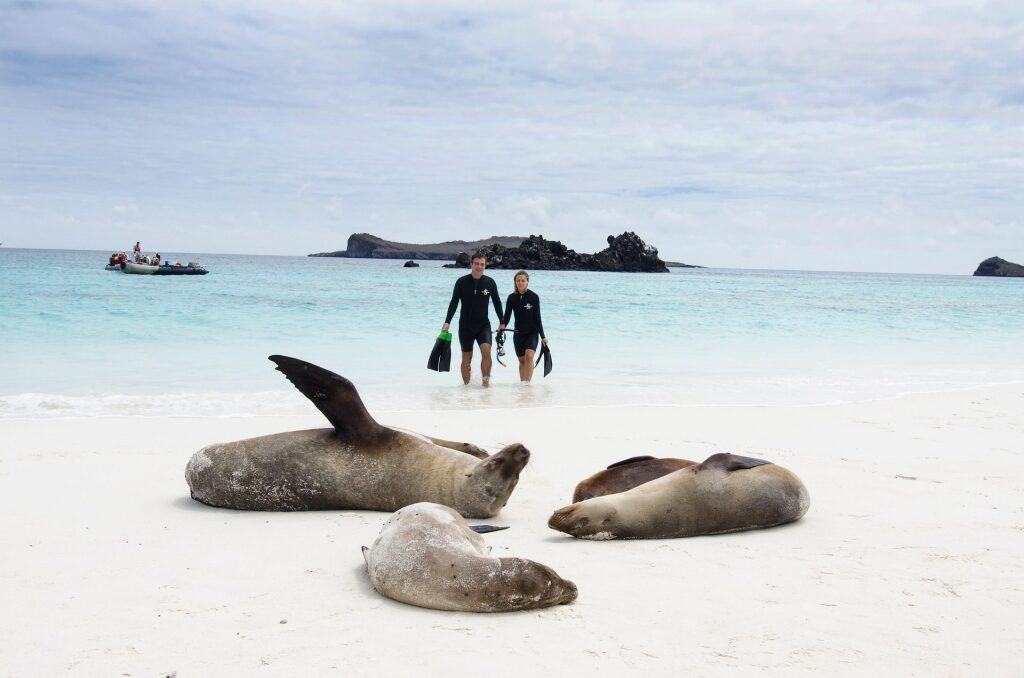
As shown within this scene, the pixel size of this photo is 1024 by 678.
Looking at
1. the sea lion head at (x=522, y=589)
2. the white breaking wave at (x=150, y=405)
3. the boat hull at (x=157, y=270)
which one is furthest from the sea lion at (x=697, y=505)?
the boat hull at (x=157, y=270)

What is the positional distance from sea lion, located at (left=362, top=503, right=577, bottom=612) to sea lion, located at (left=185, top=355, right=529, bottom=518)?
1201mm

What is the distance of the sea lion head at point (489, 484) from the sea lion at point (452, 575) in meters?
1.07

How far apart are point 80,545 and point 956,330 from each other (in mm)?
26730

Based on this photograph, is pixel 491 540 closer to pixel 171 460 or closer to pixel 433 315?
pixel 171 460

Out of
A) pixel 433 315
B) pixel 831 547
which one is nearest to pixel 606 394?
pixel 831 547

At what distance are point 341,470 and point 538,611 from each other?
2.03m

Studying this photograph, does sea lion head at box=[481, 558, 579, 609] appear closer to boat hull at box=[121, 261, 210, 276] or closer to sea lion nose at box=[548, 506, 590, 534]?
sea lion nose at box=[548, 506, 590, 534]

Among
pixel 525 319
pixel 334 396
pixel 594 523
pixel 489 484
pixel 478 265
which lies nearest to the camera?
pixel 594 523

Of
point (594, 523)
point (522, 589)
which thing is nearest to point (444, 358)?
point (594, 523)

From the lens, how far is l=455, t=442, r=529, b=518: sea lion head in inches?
202

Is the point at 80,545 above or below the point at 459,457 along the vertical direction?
below

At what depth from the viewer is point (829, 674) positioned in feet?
10.6

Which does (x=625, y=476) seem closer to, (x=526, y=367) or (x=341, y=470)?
(x=341, y=470)

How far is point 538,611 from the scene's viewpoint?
3.76 metres
